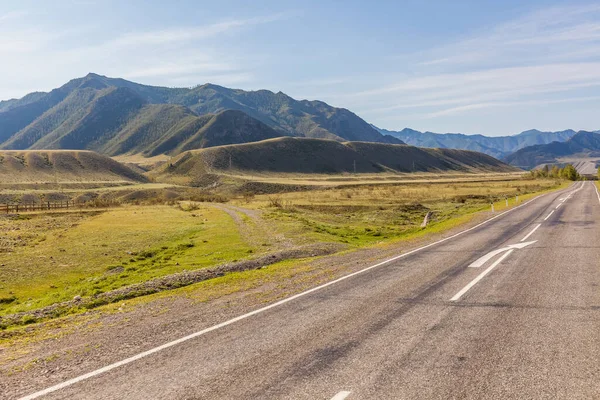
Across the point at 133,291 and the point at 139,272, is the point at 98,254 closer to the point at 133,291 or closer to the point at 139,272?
the point at 139,272

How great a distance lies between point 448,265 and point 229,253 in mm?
13477

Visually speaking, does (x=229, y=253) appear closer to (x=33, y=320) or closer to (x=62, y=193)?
(x=33, y=320)

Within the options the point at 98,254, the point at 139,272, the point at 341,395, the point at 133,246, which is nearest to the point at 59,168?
the point at 133,246

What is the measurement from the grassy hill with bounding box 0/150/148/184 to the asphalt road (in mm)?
134089

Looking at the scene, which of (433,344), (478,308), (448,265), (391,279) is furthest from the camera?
(448,265)

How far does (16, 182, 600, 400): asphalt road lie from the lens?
5.69m

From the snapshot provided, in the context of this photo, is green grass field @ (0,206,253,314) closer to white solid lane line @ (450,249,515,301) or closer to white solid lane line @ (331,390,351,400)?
white solid lane line @ (450,249,515,301)

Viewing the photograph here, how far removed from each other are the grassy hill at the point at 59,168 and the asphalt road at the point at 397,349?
134m

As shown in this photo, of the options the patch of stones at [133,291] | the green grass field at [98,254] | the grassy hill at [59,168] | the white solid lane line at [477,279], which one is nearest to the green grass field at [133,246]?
the green grass field at [98,254]

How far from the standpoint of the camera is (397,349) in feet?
22.6

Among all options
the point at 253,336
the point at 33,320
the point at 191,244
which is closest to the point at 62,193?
the point at 191,244

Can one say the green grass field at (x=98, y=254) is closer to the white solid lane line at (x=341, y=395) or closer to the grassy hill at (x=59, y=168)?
the white solid lane line at (x=341, y=395)

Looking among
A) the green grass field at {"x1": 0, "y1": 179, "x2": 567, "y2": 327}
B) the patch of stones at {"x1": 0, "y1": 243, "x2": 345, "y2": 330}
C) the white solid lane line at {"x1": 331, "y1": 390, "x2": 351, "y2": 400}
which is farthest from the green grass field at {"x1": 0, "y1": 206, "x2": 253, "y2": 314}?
the white solid lane line at {"x1": 331, "y1": 390, "x2": 351, "y2": 400}

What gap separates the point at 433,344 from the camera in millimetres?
7113
